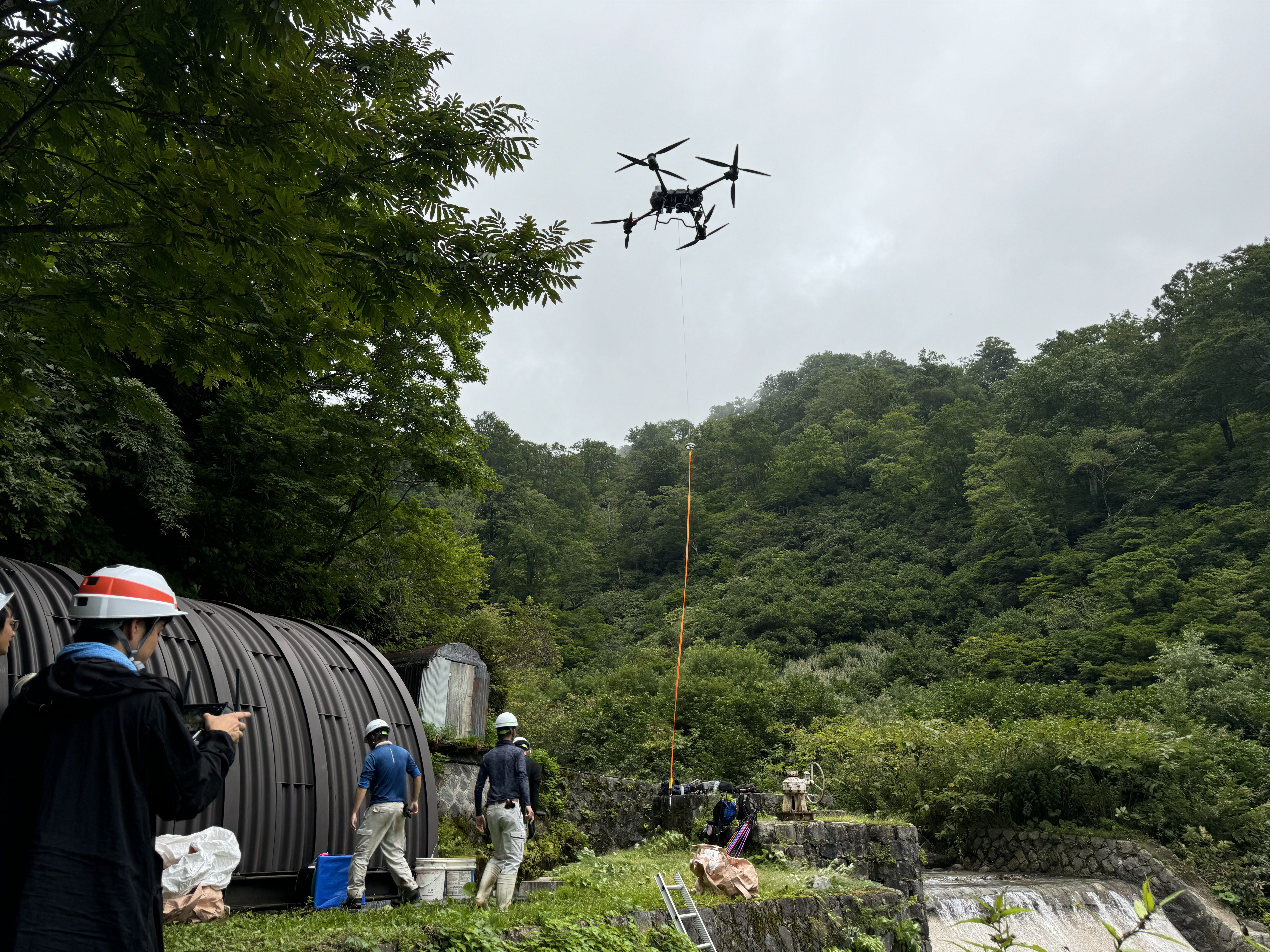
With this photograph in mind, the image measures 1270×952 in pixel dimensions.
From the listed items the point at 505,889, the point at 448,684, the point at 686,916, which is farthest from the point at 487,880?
the point at 448,684

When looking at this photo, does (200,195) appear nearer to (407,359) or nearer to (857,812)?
→ (407,359)

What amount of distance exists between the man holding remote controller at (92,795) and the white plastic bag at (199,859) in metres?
3.67

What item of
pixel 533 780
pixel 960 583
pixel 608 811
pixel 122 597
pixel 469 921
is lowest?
pixel 608 811

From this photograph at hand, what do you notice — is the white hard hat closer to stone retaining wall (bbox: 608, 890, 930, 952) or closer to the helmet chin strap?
the helmet chin strap

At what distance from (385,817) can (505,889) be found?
117 cm

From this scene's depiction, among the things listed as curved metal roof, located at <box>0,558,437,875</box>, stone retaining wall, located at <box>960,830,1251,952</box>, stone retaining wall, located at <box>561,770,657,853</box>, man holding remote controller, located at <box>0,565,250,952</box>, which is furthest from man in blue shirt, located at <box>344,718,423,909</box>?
stone retaining wall, located at <box>960,830,1251,952</box>

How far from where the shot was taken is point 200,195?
4.28m

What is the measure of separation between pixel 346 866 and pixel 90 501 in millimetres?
9051

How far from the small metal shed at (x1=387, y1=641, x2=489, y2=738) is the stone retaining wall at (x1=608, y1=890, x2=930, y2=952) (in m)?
8.29

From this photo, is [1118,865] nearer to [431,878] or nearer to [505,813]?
[431,878]

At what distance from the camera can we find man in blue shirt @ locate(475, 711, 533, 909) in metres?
7.19

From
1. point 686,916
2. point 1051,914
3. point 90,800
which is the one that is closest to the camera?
point 90,800

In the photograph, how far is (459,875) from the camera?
27.8 ft

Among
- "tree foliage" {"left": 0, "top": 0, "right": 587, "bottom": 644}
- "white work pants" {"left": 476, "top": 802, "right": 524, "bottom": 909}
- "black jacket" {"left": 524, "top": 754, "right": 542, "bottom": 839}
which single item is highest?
"tree foliage" {"left": 0, "top": 0, "right": 587, "bottom": 644}
